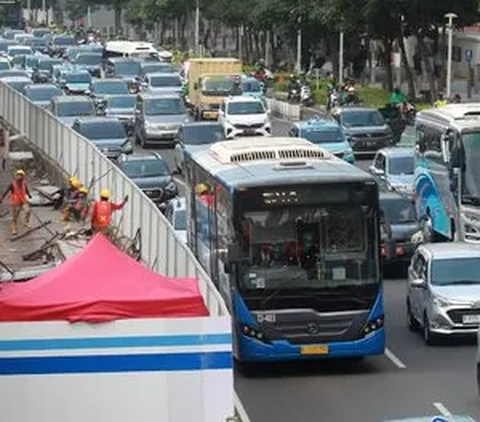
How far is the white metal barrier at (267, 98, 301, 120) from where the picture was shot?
244 ft

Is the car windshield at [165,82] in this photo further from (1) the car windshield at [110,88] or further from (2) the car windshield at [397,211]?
(2) the car windshield at [397,211]

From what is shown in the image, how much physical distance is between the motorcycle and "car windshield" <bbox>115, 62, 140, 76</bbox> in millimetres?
12212

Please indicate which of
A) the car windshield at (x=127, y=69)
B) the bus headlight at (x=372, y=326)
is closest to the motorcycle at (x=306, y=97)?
the car windshield at (x=127, y=69)

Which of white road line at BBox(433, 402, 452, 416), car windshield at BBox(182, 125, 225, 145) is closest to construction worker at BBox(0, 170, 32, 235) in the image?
car windshield at BBox(182, 125, 225, 145)

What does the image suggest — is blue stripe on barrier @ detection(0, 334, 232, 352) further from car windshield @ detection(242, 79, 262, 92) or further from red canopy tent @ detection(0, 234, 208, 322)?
car windshield @ detection(242, 79, 262, 92)

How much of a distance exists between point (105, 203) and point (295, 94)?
49.7 meters

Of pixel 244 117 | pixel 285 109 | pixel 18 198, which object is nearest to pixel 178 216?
pixel 18 198

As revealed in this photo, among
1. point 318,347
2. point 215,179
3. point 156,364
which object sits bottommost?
point 318,347

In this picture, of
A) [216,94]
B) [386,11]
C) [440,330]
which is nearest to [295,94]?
[386,11]

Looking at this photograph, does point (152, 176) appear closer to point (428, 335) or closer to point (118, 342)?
point (428, 335)

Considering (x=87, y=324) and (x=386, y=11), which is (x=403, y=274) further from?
(x=386, y=11)

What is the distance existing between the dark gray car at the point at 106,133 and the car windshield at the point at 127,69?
35544 millimetres

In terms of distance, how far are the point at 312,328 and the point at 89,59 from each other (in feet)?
260

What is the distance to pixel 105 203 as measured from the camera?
31203mm
